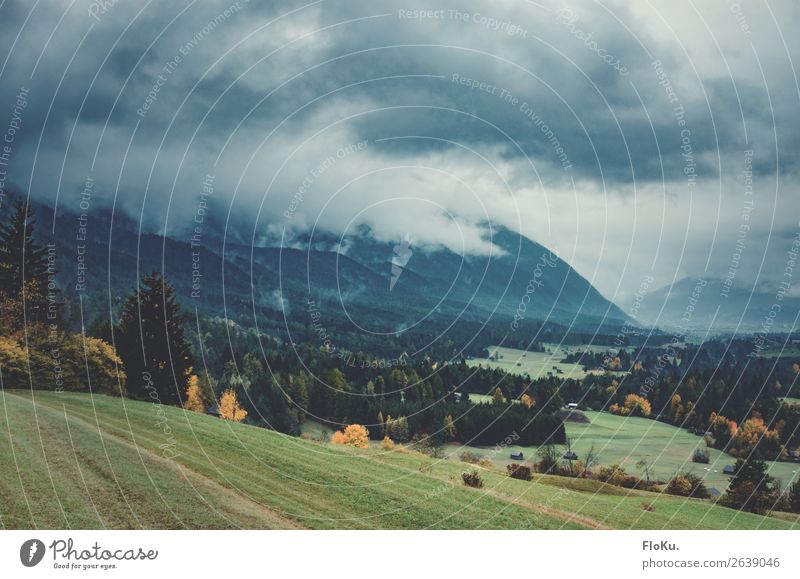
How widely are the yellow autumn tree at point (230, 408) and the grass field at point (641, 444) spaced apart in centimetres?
2014

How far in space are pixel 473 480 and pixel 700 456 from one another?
3630cm

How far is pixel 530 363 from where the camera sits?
304ft

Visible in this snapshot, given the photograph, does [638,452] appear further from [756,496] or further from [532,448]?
[756,496]

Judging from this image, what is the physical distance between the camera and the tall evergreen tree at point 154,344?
26.7m

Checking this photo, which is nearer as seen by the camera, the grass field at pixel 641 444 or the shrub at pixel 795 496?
the shrub at pixel 795 496

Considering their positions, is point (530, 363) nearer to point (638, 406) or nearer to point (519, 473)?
point (638, 406)

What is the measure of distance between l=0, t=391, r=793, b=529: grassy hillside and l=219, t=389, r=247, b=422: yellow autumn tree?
556 inches

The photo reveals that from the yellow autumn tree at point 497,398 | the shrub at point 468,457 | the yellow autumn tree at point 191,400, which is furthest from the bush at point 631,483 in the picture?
the yellow autumn tree at point 191,400

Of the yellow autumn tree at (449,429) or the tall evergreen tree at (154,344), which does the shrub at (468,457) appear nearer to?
the yellow autumn tree at (449,429)

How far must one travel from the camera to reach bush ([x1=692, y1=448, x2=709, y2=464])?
49688mm

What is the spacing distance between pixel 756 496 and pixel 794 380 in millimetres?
48981

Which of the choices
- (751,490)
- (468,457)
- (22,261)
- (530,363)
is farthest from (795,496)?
(530,363)

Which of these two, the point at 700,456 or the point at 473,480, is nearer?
the point at 473,480

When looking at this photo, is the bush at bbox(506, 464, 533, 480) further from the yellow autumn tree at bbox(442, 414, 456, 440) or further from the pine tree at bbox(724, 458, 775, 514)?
the yellow autumn tree at bbox(442, 414, 456, 440)
